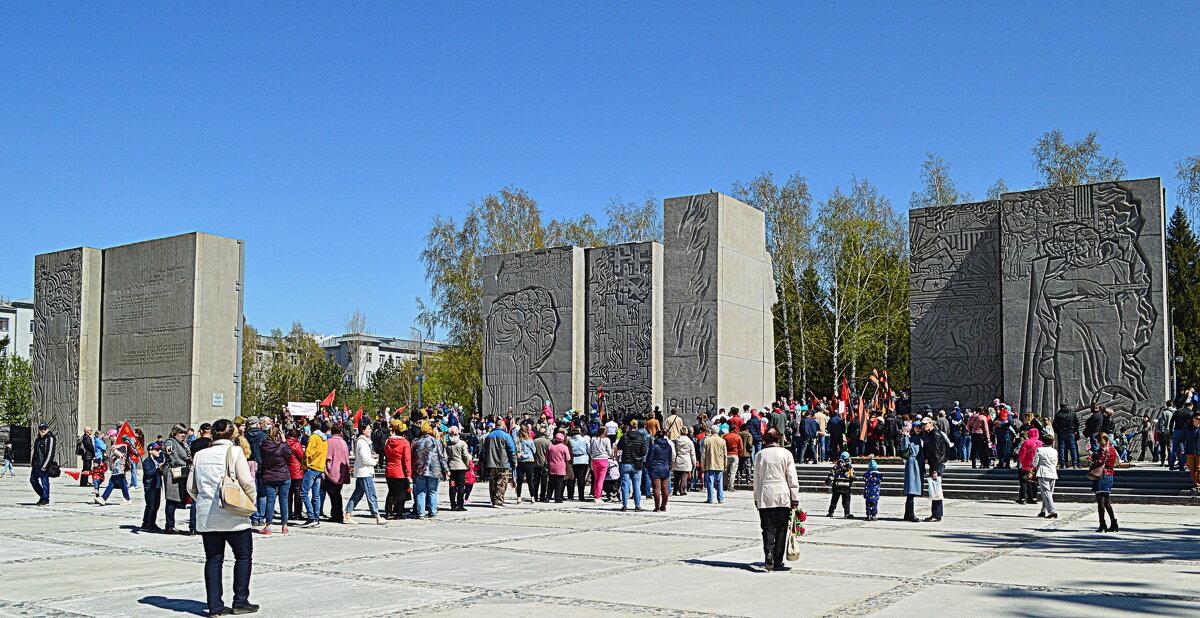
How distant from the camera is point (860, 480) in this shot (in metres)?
20.4

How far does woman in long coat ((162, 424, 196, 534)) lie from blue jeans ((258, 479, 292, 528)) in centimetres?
94

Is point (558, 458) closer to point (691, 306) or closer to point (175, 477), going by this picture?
point (175, 477)

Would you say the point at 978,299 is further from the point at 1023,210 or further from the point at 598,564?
the point at 598,564

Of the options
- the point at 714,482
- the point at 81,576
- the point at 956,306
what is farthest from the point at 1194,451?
the point at 81,576

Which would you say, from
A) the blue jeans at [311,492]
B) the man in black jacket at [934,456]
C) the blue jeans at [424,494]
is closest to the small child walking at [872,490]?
the man in black jacket at [934,456]

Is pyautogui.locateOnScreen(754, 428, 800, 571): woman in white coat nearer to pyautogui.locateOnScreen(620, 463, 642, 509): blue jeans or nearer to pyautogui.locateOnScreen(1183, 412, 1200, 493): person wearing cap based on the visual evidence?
pyautogui.locateOnScreen(620, 463, 642, 509): blue jeans

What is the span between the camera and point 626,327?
1137 inches

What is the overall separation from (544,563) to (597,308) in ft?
64.1

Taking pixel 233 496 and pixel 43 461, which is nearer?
pixel 233 496

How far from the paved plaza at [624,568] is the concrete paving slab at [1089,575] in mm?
20

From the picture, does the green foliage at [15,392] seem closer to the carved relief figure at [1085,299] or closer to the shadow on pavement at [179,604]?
the carved relief figure at [1085,299]

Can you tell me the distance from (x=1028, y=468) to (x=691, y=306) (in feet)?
39.0

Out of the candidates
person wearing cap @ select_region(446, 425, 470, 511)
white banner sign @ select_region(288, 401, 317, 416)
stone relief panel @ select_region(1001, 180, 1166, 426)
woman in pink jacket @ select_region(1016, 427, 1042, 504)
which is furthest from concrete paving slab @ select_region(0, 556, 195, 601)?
stone relief panel @ select_region(1001, 180, 1166, 426)

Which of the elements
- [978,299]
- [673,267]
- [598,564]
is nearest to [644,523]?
[598,564]
